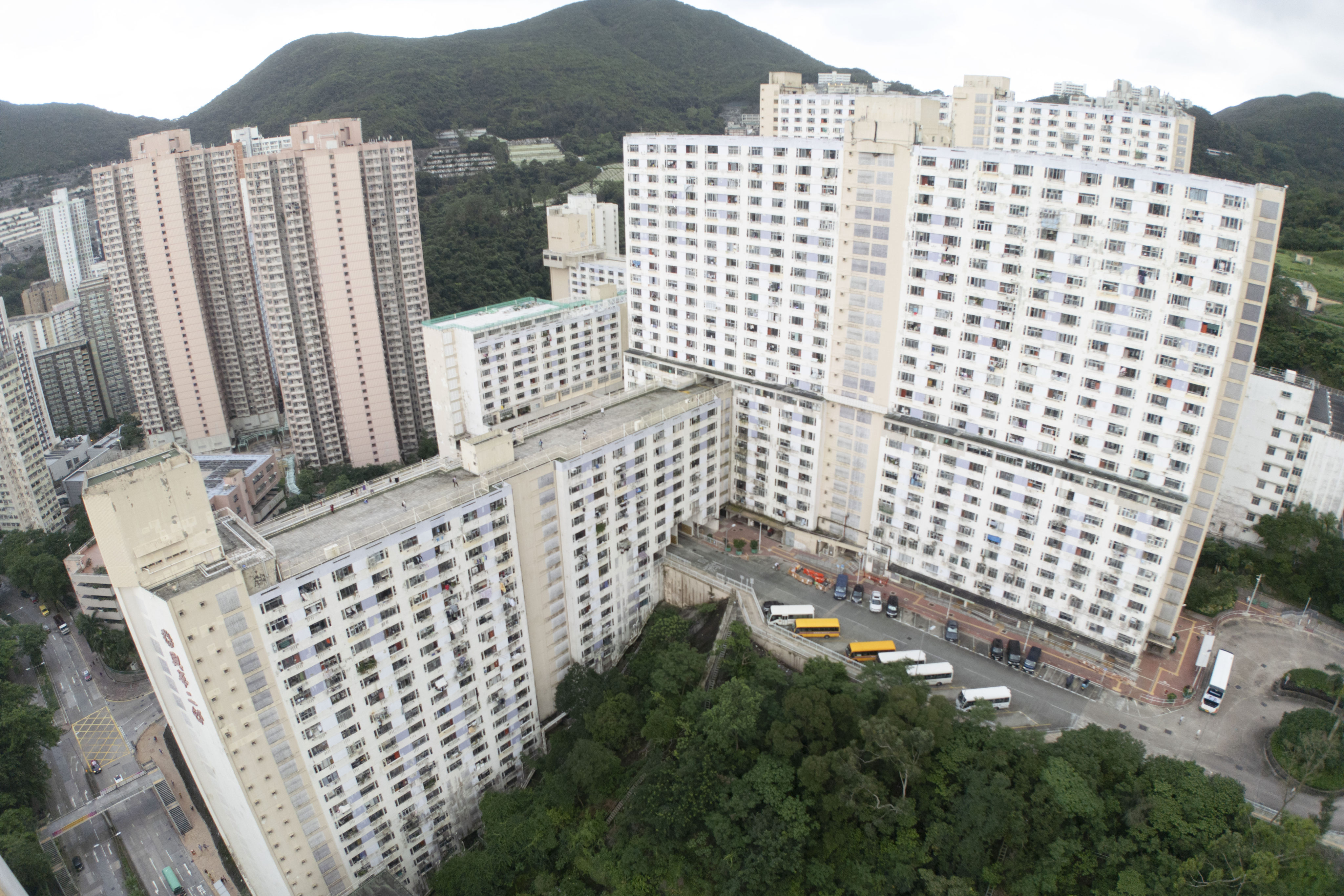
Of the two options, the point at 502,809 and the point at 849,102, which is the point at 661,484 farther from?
the point at 849,102

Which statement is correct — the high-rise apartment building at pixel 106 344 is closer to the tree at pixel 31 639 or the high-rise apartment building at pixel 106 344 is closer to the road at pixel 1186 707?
the tree at pixel 31 639

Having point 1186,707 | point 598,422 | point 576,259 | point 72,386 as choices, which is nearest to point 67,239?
point 72,386

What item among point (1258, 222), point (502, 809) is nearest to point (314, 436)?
point (502, 809)

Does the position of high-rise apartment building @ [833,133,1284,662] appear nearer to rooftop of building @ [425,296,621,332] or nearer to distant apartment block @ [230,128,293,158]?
rooftop of building @ [425,296,621,332]

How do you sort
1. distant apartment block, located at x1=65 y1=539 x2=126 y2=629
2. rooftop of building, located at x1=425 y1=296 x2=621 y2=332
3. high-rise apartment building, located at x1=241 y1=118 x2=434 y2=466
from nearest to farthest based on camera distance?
rooftop of building, located at x1=425 y1=296 x2=621 y2=332, distant apartment block, located at x1=65 y1=539 x2=126 y2=629, high-rise apartment building, located at x1=241 y1=118 x2=434 y2=466

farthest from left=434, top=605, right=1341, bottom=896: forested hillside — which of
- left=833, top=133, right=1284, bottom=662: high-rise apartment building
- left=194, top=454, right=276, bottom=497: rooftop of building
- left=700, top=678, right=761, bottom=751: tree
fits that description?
left=194, top=454, right=276, bottom=497: rooftop of building

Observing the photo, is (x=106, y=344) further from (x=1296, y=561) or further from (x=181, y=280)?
(x=1296, y=561)
